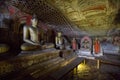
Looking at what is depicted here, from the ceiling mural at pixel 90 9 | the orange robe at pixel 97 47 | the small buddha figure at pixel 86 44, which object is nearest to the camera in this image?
the ceiling mural at pixel 90 9

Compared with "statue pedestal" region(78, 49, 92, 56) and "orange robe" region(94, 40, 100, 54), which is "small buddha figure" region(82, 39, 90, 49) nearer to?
"statue pedestal" region(78, 49, 92, 56)

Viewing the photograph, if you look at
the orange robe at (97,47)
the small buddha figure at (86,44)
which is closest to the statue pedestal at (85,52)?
the small buddha figure at (86,44)

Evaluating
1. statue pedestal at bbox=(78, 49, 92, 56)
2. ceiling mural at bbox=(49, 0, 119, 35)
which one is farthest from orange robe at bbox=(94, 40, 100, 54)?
ceiling mural at bbox=(49, 0, 119, 35)

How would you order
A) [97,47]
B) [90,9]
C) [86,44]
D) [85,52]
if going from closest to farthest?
[90,9]
[97,47]
[85,52]
[86,44]

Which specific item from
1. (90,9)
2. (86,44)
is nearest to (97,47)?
(86,44)

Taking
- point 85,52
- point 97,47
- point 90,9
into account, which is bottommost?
point 85,52

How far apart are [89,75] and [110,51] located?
7.20ft

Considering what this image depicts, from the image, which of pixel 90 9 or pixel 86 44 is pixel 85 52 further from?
pixel 90 9

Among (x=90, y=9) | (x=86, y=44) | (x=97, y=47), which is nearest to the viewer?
(x=90, y=9)

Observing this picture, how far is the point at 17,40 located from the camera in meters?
4.88

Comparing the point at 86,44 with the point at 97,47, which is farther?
the point at 86,44

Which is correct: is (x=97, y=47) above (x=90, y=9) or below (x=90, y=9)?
below

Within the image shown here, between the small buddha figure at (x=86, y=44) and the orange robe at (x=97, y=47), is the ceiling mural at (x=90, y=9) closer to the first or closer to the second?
the orange robe at (x=97, y=47)

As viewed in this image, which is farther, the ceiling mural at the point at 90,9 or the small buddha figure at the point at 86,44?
the small buddha figure at the point at 86,44
